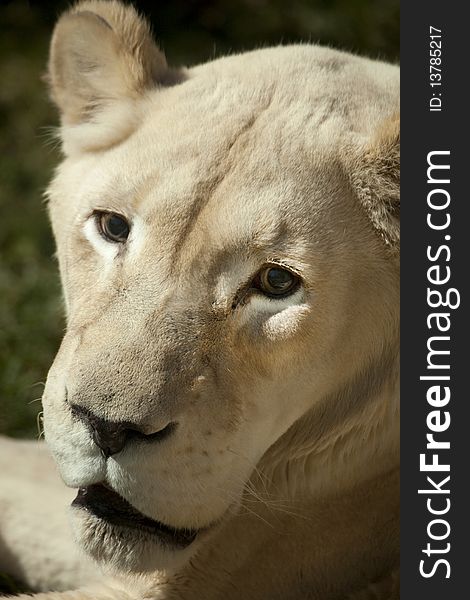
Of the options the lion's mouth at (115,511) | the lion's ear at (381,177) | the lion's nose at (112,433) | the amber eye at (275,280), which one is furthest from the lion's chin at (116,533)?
the lion's ear at (381,177)

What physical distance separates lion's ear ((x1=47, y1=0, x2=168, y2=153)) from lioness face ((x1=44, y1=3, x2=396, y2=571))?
229 mm

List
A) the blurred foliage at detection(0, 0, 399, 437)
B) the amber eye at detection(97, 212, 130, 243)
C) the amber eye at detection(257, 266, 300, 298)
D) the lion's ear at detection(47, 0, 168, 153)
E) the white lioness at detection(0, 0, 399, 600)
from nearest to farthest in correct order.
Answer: the white lioness at detection(0, 0, 399, 600)
the amber eye at detection(257, 266, 300, 298)
the amber eye at detection(97, 212, 130, 243)
the lion's ear at detection(47, 0, 168, 153)
the blurred foliage at detection(0, 0, 399, 437)

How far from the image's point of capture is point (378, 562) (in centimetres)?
312

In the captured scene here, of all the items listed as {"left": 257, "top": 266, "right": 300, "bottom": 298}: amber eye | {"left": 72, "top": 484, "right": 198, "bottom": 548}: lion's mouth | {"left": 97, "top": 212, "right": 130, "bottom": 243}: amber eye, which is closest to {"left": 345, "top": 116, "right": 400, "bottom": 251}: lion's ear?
{"left": 257, "top": 266, "right": 300, "bottom": 298}: amber eye

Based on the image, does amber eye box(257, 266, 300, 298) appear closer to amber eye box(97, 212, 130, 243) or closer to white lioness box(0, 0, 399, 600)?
white lioness box(0, 0, 399, 600)

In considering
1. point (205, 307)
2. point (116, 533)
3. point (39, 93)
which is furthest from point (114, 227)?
point (39, 93)

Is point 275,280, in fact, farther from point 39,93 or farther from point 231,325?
point 39,93

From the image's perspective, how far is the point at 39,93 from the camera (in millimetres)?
6461

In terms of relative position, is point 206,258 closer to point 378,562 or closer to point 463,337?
point 463,337

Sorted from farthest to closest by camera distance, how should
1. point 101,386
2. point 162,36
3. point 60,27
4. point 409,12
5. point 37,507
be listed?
1. point 162,36
2. point 37,507
3. point 60,27
4. point 409,12
5. point 101,386

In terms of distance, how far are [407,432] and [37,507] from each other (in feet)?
4.24

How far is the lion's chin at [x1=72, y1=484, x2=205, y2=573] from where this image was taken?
263 centimetres

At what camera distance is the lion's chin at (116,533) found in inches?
104

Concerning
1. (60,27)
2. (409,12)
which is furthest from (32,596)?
(409,12)
